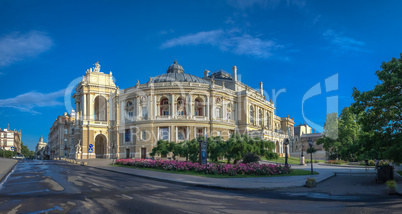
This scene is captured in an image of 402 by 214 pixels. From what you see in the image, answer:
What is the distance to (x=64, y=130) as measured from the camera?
110812 millimetres

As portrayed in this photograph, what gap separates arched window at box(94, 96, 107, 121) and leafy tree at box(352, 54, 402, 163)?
6804cm

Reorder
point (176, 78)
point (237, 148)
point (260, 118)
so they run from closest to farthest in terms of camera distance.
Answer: point (237, 148) < point (176, 78) < point (260, 118)

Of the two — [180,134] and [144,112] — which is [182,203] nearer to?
[180,134]

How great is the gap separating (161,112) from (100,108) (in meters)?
24.9

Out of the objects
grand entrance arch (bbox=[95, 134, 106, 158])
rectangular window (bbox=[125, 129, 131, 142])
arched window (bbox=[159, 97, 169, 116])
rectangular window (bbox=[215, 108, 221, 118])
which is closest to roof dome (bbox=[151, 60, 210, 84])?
arched window (bbox=[159, 97, 169, 116])

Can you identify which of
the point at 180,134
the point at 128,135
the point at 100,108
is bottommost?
the point at 128,135

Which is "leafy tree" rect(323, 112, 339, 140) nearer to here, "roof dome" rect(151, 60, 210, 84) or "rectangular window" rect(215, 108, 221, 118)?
"rectangular window" rect(215, 108, 221, 118)

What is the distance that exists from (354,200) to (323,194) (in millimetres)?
2250

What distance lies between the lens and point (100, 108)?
81188 millimetres

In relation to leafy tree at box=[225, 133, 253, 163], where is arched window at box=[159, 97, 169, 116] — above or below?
above

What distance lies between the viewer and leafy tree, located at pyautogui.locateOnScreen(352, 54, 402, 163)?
63.2ft

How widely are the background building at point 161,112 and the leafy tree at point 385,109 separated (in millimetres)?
41424

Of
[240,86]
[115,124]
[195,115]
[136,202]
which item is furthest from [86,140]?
[136,202]

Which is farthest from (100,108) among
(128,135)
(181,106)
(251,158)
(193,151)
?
(251,158)
